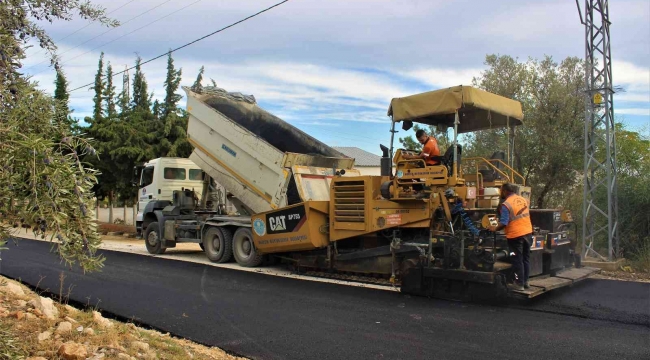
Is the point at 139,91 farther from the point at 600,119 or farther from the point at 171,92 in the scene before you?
the point at 600,119

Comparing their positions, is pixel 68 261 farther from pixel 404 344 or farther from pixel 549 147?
pixel 549 147

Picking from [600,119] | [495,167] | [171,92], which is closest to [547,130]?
[600,119]

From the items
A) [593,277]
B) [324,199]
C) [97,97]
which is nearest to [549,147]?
[593,277]

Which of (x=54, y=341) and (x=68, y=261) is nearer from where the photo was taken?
(x=68, y=261)

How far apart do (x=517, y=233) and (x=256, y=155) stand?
525 cm

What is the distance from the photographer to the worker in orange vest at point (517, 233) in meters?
6.48

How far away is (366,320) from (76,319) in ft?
9.89

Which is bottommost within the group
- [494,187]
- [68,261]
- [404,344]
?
[404,344]

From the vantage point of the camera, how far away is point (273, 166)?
964 centimetres

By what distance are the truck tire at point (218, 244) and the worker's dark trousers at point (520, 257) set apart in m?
6.18

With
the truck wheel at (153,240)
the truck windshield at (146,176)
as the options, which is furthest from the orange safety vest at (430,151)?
the truck windshield at (146,176)

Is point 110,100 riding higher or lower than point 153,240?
higher

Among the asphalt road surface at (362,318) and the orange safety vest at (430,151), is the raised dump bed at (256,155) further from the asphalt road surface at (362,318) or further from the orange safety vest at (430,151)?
the orange safety vest at (430,151)

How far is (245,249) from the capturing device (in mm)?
10586
